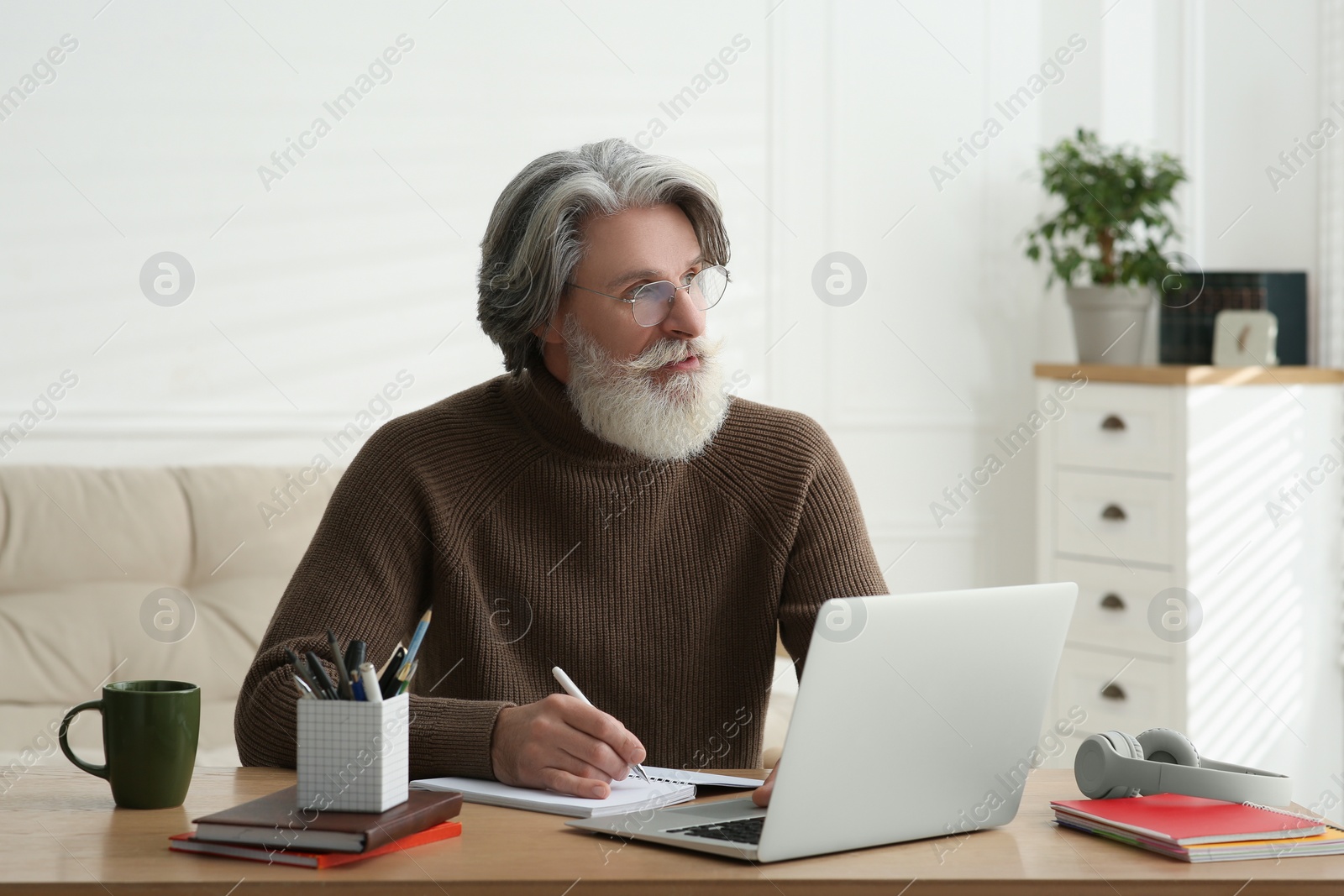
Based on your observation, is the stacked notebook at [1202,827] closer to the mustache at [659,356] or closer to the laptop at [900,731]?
the laptop at [900,731]

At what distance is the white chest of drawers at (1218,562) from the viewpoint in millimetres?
3398

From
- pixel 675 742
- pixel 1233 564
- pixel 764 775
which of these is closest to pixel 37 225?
pixel 675 742

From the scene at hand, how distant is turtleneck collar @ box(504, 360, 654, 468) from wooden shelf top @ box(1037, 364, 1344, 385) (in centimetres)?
215

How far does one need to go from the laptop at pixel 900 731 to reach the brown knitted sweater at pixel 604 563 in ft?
1.48

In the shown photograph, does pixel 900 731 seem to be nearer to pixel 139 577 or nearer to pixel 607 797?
pixel 607 797

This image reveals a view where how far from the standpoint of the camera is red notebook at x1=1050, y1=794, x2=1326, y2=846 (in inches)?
42.9

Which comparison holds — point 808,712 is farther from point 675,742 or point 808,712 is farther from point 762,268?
point 762,268

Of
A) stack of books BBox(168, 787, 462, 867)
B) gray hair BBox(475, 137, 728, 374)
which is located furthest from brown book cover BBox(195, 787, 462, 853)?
gray hair BBox(475, 137, 728, 374)

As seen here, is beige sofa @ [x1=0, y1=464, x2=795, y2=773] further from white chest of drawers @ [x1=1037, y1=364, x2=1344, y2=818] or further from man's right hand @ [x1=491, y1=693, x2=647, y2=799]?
man's right hand @ [x1=491, y1=693, x2=647, y2=799]

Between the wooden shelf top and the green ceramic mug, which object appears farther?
the wooden shelf top

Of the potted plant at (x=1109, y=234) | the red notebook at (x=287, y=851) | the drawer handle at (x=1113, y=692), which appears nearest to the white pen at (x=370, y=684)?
the red notebook at (x=287, y=851)

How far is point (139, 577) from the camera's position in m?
3.00

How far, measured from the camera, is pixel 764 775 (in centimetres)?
137

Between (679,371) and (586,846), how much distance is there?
73cm
